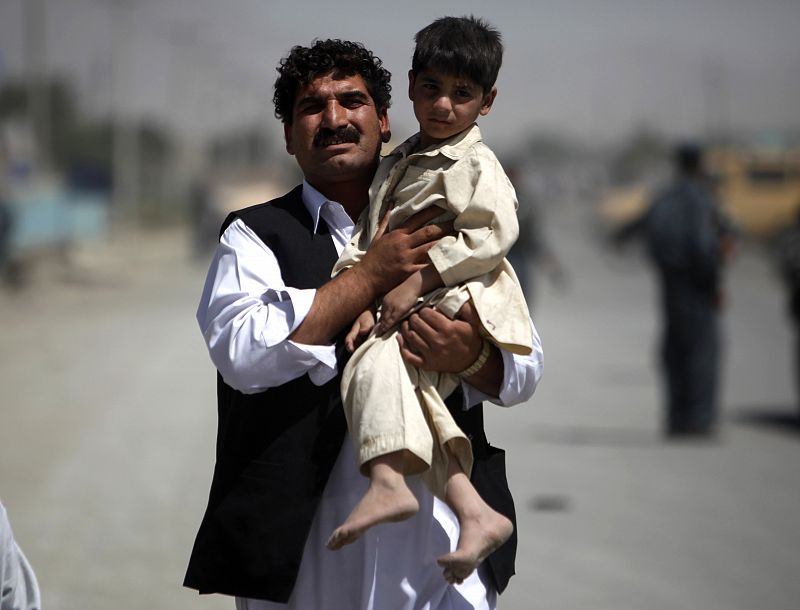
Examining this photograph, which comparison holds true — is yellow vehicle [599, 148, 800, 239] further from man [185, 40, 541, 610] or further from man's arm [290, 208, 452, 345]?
man's arm [290, 208, 452, 345]

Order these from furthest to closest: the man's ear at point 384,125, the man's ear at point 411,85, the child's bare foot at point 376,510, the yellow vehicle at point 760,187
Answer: the yellow vehicle at point 760,187
the man's ear at point 384,125
the man's ear at point 411,85
the child's bare foot at point 376,510

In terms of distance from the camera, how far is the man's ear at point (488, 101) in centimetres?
277

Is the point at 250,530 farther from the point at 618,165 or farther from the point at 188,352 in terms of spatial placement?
the point at 618,165

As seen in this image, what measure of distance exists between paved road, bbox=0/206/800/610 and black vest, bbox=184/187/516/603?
2.83 m

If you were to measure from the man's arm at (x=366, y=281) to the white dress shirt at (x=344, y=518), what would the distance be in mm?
43

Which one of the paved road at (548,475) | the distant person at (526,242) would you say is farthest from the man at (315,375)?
the distant person at (526,242)

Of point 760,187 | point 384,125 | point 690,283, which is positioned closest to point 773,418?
point 690,283

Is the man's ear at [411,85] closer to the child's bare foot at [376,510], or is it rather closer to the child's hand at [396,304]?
the child's hand at [396,304]

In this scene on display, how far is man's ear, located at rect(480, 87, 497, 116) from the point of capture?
277 centimetres

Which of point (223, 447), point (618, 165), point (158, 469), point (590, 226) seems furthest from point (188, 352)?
point (618, 165)

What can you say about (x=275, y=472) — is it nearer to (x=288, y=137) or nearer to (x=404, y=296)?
(x=404, y=296)

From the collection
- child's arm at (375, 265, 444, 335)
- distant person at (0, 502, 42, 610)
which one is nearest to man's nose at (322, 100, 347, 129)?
child's arm at (375, 265, 444, 335)

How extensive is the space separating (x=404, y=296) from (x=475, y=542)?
0.51m

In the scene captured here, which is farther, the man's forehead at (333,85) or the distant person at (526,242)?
the distant person at (526,242)
